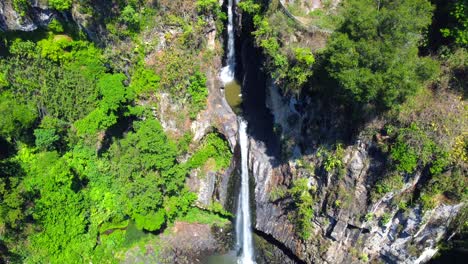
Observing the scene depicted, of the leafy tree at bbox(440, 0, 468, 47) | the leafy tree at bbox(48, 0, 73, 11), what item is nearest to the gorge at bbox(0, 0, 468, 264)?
the leafy tree at bbox(48, 0, 73, 11)

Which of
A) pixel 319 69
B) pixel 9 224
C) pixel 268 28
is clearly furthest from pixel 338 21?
pixel 9 224

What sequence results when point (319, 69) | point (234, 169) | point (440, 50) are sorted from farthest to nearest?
point (234, 169) < point (319, 69) < point (440, 50)

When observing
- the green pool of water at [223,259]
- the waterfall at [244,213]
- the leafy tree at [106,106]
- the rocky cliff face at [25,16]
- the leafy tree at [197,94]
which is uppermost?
the rocky cliff face at [25,16]

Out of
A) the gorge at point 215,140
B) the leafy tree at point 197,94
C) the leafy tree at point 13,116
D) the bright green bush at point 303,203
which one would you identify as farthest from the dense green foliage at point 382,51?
the leafy tree at point 13,116

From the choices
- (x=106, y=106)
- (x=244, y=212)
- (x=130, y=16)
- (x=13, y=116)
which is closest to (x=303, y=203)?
(x=244, y=212)

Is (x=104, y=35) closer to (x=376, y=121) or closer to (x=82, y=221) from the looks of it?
(x=82, y=221)

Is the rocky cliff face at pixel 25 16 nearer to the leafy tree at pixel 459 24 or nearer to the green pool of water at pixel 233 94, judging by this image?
the green pool of water at pixel 233 94

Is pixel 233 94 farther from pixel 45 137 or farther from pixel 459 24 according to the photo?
pixel 459 24
